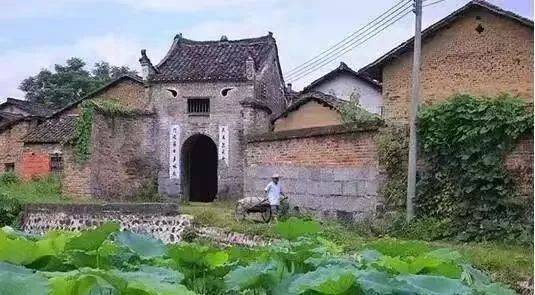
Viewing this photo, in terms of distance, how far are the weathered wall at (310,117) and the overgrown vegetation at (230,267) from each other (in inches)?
651

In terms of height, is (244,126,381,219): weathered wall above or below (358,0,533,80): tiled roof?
below

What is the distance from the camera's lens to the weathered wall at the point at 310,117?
19453 mm

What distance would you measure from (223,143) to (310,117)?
10.2 ft

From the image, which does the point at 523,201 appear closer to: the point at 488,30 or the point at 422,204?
the point at 422,204

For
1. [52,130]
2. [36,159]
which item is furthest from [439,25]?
[36,159]

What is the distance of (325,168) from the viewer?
14000 millimetres

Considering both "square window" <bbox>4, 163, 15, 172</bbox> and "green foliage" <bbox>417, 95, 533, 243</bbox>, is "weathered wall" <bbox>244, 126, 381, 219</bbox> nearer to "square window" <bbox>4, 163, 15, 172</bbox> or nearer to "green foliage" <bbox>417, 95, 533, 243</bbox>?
"green foliage" <bbox>417, 95, 533, 243</bbox>

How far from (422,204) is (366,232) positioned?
0.99 meters

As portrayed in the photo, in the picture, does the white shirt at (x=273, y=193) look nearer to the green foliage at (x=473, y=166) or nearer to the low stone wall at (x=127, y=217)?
the low stone wall at (x=127, y=217)

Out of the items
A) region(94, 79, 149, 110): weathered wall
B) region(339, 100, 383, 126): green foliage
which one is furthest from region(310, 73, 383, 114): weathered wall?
region(94, 79, 149, 110): weathered wall

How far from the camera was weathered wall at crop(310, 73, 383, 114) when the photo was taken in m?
23.9

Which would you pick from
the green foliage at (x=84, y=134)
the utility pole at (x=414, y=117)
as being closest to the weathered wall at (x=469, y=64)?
the utility pole at (x=414, y=117)

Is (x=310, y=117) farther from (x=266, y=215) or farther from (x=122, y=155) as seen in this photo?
(x=266, y=215)

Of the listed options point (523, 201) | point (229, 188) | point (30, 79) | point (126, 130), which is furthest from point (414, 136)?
point (30, 79)
